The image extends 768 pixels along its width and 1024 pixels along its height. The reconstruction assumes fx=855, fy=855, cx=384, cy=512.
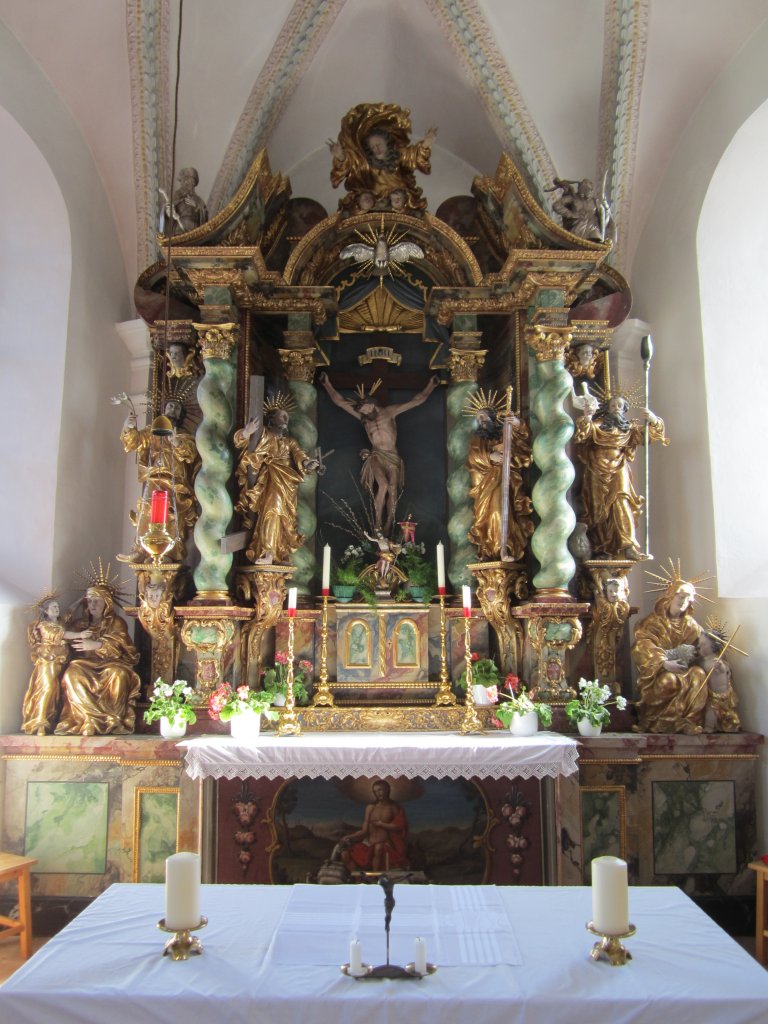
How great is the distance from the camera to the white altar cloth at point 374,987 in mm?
2797

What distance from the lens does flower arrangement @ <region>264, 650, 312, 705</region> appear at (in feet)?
24.5

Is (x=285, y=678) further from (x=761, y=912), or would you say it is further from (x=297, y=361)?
(x=761, y=912)

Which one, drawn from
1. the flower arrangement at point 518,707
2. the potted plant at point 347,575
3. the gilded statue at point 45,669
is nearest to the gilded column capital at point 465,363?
the potted plant at point 347,575

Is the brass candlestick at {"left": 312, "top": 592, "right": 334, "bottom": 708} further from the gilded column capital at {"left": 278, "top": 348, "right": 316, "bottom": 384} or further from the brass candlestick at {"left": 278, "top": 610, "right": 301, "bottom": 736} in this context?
the gilded column capital at {"left": 278, "top": 348, "right": 316, "bottom": 384}

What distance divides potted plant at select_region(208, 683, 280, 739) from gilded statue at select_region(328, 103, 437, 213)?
4.65 m

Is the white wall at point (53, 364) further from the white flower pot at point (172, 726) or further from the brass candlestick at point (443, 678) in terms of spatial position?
the brass candlestick at point (443, 678)

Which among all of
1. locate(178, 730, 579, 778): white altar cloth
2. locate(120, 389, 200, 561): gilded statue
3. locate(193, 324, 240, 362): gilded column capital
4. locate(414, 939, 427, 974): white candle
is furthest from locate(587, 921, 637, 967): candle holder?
locate(193, 324, 240, 362): gilded column capital

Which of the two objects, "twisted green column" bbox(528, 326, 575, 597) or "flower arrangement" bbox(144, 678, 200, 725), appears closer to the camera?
"flower arrangement" bbox(144, 678, 200, 725)

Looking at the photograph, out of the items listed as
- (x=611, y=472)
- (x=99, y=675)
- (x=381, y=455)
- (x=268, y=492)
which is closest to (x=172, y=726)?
(x=99, y=675)

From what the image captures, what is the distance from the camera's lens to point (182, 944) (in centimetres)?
312

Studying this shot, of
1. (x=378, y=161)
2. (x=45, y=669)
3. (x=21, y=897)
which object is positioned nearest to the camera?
(x=21, y=897)

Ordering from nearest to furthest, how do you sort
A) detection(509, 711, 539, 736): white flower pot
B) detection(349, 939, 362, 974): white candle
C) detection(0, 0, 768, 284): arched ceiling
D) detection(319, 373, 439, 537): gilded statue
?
detection(349, 939, 362, 974): white candle
detection(509, 711, 539, 736): white flower pot
detection(0, 0, 768, 284): arched ceiling
detection(319, 373, 439, 537): gilded statue

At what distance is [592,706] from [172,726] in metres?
3.39

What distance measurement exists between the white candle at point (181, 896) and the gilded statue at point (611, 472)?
550cm
